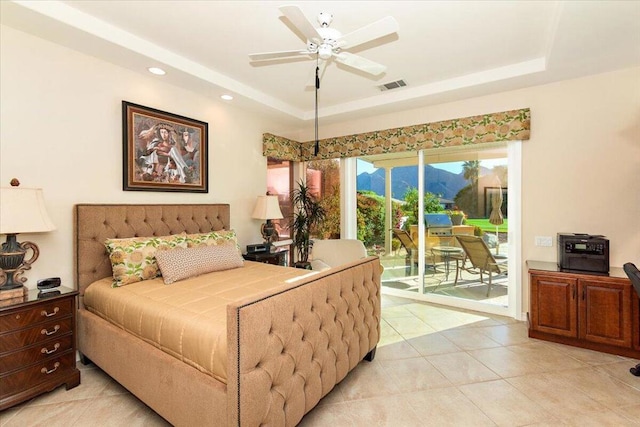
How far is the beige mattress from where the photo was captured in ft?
5.35

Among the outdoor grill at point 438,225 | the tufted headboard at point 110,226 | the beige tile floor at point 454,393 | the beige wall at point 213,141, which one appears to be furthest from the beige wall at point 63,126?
the outdoor grill at point 438,225

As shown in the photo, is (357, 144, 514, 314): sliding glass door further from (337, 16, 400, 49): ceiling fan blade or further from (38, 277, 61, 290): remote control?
(38, 277, 61, 290): remote control

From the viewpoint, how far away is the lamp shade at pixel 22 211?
1.97 metres

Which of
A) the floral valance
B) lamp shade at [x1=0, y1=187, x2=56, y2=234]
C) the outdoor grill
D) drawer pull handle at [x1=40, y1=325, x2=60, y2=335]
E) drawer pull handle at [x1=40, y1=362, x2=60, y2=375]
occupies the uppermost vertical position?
the floral valance

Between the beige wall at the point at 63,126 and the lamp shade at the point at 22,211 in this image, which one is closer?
the lamp shade at the point at 22,211

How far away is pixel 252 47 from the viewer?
281cm

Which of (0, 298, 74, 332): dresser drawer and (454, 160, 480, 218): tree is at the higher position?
(454, 160, 480, 218): tree

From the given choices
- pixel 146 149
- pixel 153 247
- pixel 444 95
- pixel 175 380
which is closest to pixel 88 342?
pixel 153 247

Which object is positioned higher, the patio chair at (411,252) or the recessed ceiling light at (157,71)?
the recessed ceiling light at (157,71)

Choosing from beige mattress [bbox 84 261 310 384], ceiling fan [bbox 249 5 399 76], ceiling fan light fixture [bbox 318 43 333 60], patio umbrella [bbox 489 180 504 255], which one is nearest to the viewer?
beige mattress [bbox 84 261 310 384]

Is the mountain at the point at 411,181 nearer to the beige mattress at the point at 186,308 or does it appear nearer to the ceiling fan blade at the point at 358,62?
the ceiling fan blade at the point at 358,62

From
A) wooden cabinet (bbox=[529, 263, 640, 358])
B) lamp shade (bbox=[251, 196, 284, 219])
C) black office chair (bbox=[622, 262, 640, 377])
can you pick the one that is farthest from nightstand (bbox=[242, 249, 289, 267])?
black office chair (bbox=[622, 262, 640, 377])

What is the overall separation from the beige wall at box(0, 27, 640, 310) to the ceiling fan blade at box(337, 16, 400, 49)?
2.27m

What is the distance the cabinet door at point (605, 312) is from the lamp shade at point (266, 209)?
3379 mm
